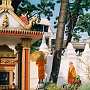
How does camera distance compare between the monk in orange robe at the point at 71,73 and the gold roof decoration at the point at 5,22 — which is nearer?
the gold roof decoration at the point at 5,22

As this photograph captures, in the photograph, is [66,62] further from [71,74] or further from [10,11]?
[10,11]

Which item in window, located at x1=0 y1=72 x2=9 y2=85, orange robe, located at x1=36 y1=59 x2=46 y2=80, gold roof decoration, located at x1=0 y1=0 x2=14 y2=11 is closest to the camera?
gold roof decoration, located at x1=0 y1=0 x2=14 y2=11

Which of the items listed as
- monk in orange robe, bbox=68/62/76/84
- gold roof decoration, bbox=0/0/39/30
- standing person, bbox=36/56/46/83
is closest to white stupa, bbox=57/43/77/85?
monk in orange robe, bbox=68/62/76/84

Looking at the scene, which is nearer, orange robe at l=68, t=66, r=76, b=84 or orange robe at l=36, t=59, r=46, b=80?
orange robe at l=68, t=66, r=76, b=84

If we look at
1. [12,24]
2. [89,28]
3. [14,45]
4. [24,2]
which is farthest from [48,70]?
[12,24]

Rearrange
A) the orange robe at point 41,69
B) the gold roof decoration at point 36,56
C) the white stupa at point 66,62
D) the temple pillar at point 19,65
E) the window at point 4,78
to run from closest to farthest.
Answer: the window at point 4,78
the temple pillar at point 19,65
the gold roof decoration at point 36,56
the orange robe at point 41,69
the white stupa at point 66,62

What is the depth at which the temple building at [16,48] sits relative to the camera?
15.2 metres

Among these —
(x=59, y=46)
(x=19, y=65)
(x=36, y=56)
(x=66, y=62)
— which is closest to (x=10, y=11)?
(x=19, y=65)

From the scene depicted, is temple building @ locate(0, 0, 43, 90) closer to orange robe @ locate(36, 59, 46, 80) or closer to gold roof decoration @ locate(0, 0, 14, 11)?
gold roof decoration @ locate(0, 0, 14, 11)

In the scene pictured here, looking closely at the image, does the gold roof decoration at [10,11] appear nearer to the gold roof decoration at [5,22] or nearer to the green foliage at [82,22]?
the gold roof decoration at [5,22]


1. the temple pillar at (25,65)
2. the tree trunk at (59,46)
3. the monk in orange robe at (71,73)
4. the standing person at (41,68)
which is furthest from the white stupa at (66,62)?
the temple pillar at (25,65)

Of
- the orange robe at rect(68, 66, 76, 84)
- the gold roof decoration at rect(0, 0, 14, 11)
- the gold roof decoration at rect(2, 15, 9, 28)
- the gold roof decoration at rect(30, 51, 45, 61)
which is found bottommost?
the orange robe at rect(68, 66, 76, 84)

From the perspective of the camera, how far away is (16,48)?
16.6 metres

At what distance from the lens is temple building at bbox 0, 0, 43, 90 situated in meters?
15.2
